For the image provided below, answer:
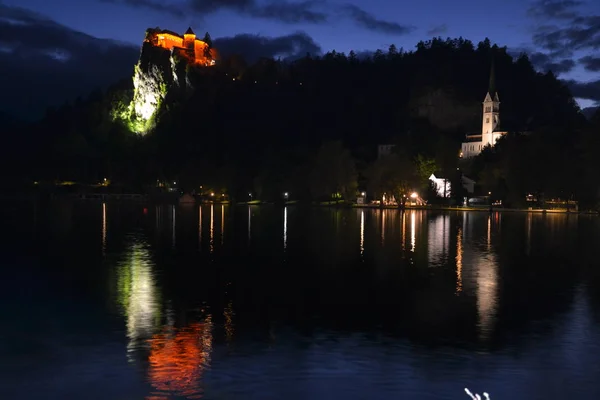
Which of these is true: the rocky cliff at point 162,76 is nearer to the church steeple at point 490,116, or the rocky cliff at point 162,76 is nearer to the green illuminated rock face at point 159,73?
the green illuminated rock face at point 159,73

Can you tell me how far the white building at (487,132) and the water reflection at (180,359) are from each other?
5634 inches

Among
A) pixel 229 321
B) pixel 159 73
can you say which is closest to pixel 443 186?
pixel 159 73

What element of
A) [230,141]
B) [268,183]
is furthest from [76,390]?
[230,141]

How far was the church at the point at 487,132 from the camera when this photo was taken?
15475 centimetres

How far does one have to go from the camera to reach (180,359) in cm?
1380

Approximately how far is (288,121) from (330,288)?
173545 millimetres

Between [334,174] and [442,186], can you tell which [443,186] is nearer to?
[442,186]

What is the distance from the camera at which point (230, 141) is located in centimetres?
18175

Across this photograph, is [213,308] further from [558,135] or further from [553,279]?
[558,135]

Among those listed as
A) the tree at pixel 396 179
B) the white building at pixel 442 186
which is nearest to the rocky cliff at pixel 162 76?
the tree at pixel 396 179

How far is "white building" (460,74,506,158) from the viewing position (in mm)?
154750

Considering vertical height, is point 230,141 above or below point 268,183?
above

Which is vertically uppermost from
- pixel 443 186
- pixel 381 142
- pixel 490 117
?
pixel 490 117

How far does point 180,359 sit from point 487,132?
152 m
